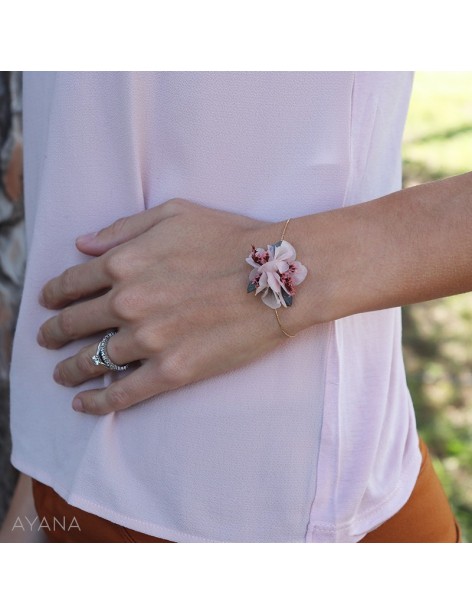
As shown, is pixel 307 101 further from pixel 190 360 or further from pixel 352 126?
pixel 190 360

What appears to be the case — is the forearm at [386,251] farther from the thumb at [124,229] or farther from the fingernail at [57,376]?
the fingernail at [57,376]

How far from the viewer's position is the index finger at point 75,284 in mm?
1174

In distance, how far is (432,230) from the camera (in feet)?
3.31

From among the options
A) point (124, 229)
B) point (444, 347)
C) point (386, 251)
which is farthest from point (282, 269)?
point (444, 347)

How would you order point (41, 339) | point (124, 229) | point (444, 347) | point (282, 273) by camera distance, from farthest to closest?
point (444, 347)
point (41, 339)
point (124, 229)
point (282, 273)

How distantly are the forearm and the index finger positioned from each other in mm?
327

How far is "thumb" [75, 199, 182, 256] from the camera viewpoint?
3.69ft

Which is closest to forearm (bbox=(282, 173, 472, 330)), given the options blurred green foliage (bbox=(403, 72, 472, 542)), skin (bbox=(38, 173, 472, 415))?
skin (bbox=(38, 173, 472, 415))

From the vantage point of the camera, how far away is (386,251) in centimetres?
103

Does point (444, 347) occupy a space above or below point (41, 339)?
below

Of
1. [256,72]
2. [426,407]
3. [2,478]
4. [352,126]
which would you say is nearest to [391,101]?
[352,126]

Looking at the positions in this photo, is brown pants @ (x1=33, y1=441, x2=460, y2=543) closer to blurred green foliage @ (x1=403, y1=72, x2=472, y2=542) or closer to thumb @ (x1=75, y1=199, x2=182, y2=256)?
thumb @ (x1=75, y1=199, x2=182, y2=256)

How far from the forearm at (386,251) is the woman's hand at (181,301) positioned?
0.06 m

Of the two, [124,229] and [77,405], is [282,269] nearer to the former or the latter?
[124,229]
